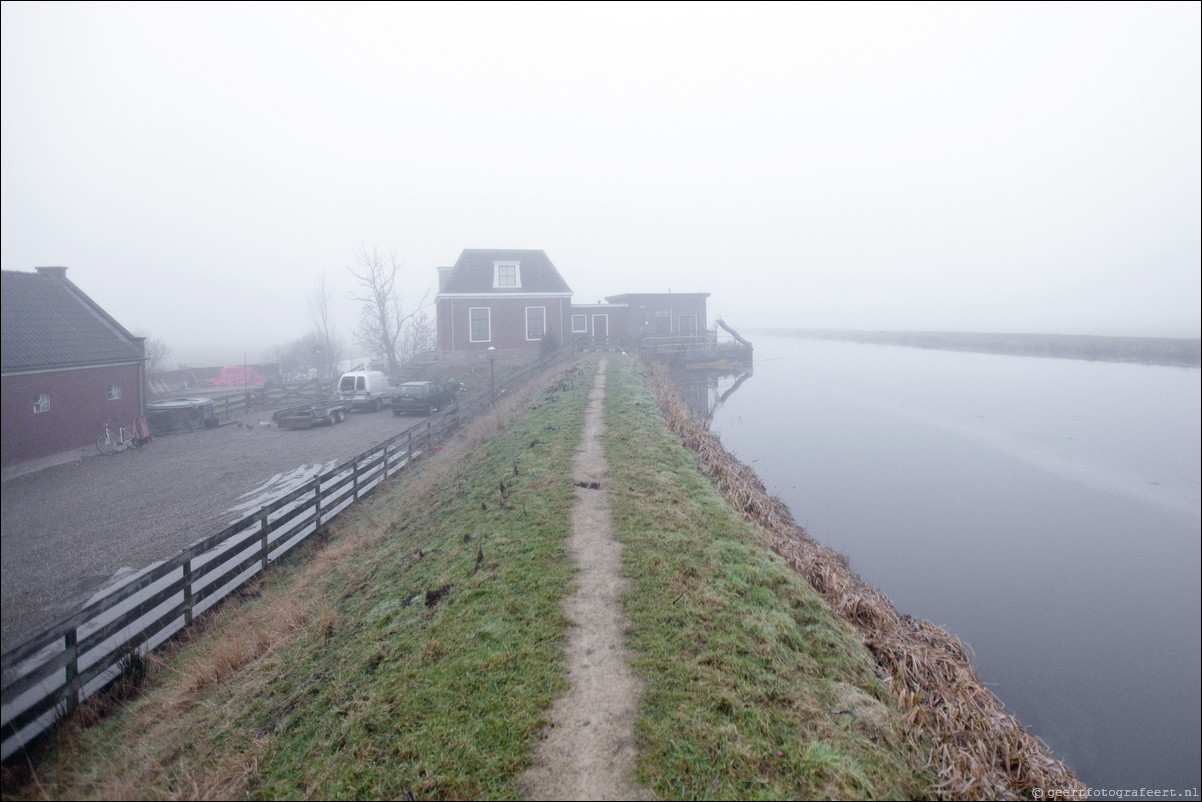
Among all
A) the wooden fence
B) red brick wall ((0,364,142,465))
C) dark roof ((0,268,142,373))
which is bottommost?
the wooden fence

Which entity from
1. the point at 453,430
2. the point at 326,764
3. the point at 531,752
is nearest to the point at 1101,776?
the point at 531,752

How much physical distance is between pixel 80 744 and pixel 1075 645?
13.5m

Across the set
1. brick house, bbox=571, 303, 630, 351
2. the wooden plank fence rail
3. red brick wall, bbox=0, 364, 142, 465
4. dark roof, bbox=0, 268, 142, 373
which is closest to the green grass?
the wooden plank fence rail

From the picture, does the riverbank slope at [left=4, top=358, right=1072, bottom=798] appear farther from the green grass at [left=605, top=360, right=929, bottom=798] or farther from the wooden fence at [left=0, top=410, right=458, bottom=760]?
the wooden fence at [left=0, top=410, right=458, bottom=760]

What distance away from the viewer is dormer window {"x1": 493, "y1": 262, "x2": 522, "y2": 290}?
35062 mm

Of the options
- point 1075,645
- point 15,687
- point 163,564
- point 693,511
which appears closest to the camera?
point 15,687

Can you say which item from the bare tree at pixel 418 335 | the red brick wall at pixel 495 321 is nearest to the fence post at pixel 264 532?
the red brick wall at pixel 495 321

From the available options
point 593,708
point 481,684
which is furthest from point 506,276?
point 593,708

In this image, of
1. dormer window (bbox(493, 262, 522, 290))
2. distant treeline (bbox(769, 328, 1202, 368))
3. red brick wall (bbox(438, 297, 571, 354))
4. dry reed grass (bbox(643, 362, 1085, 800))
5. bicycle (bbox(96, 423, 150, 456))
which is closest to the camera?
bicycle (bbox(96, 423, 150, 456))

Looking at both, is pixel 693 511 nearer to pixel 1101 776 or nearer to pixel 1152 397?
pixel 1101 776

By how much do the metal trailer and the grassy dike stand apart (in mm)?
7799

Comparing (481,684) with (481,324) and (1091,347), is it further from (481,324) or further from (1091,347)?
(1091,347)

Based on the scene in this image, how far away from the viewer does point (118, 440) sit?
3.89 m

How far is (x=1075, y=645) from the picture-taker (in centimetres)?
1014
